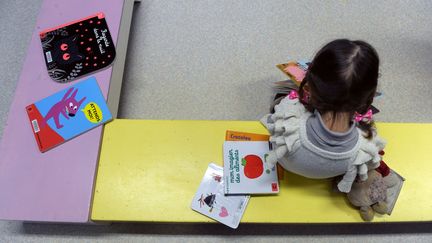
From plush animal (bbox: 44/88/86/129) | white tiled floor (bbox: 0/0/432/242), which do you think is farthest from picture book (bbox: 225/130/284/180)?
plush animal (bbox: 44/88/86/129)

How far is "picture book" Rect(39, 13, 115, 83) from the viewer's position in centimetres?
134

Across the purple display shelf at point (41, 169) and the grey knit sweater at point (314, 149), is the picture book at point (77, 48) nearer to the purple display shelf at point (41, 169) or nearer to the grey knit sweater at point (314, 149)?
the purple display shelf at point (41, 169)

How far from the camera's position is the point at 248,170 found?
114cm

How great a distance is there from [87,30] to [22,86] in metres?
0.35

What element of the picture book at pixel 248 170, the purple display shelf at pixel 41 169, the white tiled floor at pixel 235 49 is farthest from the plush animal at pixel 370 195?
the purple display shelf at pixel 41 169

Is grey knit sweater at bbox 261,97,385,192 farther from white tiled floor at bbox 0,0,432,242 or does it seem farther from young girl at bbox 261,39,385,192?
white tiled floor at bbox 0,0,432,242

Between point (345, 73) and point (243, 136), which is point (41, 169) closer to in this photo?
point (243, 136)

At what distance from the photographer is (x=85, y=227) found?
4.22ft

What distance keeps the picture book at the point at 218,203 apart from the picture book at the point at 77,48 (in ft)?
2.18

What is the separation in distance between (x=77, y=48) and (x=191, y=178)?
74 cm

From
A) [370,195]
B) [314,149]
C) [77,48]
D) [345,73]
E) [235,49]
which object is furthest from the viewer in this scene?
[235,49]

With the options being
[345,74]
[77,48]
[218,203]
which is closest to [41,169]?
[77,48]

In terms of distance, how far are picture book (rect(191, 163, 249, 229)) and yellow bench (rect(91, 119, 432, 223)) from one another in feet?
0.08

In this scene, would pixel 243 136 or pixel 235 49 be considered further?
pixel 235 49
